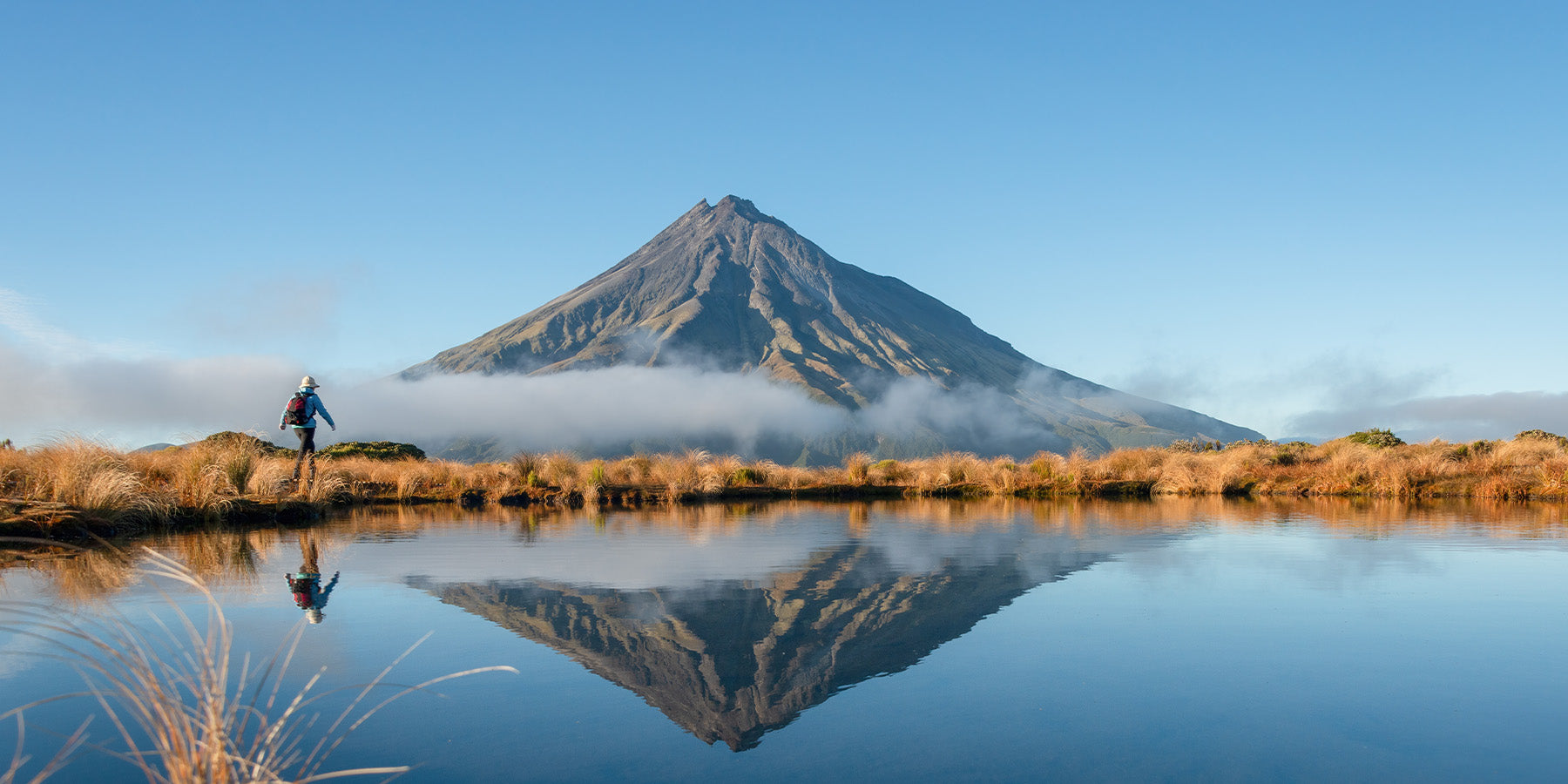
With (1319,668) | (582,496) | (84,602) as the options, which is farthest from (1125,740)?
(582,496)

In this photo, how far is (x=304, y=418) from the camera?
48.7 feet

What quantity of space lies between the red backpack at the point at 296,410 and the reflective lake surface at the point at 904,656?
5.23m

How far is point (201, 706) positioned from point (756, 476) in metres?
21.1

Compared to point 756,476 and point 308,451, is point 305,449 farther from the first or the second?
point 756,476

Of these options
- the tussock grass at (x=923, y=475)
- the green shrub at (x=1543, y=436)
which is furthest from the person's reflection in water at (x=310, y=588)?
the green shrub at (x=1543, y=436)

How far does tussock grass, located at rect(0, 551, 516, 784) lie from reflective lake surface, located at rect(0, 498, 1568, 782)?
12 centimetres

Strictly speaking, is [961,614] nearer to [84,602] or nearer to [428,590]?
[428,590]

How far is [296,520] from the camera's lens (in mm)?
13211

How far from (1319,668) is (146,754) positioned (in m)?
5.27

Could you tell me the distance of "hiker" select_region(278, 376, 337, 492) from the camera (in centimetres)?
1448

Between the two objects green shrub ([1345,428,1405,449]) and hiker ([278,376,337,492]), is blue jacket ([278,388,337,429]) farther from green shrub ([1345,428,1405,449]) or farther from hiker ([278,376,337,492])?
green shrub ([1345,428,1405,449])

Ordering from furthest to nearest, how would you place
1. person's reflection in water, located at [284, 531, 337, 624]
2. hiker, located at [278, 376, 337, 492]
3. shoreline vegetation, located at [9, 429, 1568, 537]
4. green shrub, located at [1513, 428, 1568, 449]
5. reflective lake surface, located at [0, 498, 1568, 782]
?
green shrub, located at [1513, 428, 1568, 449], hiker, located at [278, 376, 337, 492], shoreline vegetation, located at [9, 429, 1568, 537], person's reflection in water, located at [284, 531, 337, 624], reflective lake surface, located at [0, 498, 1568, 782]

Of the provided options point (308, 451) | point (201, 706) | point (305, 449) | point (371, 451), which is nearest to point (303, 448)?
point (305, 449)

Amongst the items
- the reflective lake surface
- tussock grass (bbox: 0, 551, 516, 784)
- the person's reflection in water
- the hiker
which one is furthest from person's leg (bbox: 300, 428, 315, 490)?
tussock grass (bbox: 0, 551, 516, 784)
